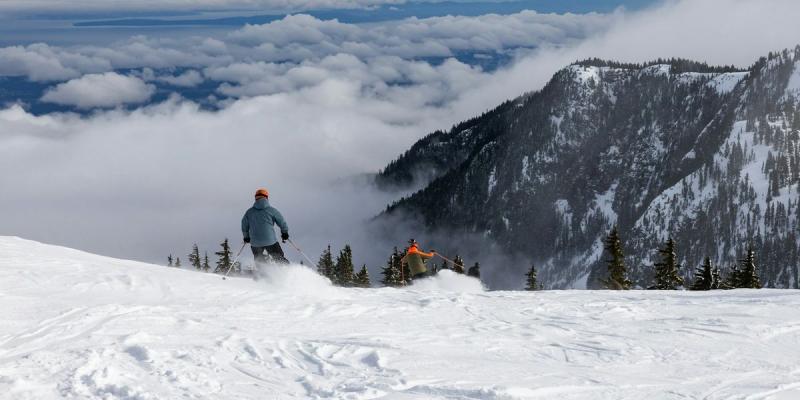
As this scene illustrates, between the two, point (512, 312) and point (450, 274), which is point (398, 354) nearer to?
point (512, 312)

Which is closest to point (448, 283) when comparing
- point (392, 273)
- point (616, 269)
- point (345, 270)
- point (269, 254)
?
point (269, 254)

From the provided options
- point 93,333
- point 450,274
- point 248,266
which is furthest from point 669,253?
point 93,333

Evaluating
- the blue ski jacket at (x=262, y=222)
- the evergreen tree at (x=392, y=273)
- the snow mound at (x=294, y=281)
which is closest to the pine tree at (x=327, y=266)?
the evergreen tree at (x=392, y=273)

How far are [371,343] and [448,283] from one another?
638 inches

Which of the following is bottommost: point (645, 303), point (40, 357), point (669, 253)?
point (669, 253)

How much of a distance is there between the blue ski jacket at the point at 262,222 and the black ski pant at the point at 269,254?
0.48 feet

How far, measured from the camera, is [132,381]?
759 cm

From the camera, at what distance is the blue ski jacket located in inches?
655

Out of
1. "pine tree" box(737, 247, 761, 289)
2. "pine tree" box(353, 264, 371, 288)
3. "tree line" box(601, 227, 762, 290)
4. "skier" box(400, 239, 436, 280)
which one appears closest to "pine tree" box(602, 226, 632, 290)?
"tree line" box(601, 227, 762, 290)

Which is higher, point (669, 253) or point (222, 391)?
point (222, 391)

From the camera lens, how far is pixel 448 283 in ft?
83.8

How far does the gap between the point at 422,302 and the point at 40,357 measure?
762 cm

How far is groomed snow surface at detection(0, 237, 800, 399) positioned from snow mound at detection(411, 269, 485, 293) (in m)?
9.15

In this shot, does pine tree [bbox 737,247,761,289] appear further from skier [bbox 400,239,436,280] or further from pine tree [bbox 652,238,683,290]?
skier [bbox 400,239,436,280]
